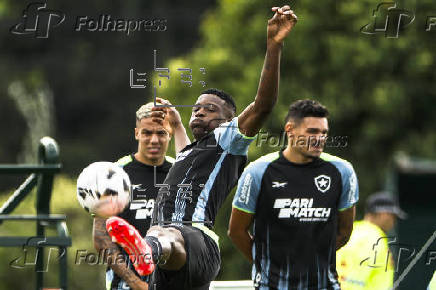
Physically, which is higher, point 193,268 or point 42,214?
point 42,214

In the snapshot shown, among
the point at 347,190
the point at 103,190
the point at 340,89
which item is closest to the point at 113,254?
the point at 103,190

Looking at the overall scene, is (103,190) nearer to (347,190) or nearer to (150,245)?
(150,245)

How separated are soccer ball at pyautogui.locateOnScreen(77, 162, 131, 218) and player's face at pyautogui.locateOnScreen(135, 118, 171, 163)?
4.28 feet

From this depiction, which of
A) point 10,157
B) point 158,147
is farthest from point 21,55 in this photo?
point 158,147

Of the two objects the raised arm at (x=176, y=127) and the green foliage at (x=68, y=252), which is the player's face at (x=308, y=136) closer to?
the raised arm at (x=176, y=127)

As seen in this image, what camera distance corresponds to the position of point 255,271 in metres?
6.79

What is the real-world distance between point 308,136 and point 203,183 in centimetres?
86

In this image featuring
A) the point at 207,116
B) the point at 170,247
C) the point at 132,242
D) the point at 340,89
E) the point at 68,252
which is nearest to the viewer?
the point at 132,242

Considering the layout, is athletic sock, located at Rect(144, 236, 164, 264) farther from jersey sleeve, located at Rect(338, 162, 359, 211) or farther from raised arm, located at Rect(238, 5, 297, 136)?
jersey sleeve, located at Rect(338, 162, 359, 211)

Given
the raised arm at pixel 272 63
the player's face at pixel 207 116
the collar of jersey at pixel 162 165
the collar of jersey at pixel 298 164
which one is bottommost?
the collar of jersey at pixel 162 165

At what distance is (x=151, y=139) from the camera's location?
7.65m

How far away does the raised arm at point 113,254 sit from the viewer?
7.08 metres

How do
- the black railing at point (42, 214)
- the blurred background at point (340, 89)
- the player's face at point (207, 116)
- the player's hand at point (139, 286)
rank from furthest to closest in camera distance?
the blurred background at point (340, 89), the player's hand at point (139, 286), the player's face at point (207, 116), the black railing at point (42, 214)

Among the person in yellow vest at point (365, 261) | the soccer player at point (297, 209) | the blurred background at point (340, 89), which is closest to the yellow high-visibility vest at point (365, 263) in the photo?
the person in yellow vest at point (365, 261)
